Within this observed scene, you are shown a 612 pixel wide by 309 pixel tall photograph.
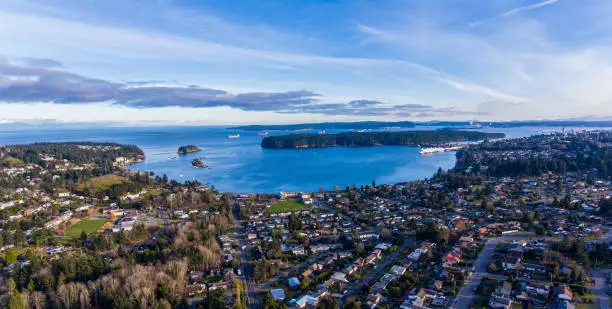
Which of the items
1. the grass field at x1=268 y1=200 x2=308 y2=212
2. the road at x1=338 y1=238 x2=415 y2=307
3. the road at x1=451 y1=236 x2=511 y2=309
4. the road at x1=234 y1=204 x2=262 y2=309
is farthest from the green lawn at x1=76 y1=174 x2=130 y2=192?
the road at x1=451 y1=236 x2=511 y2=309

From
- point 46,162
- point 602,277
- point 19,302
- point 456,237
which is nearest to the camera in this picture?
point 19,302

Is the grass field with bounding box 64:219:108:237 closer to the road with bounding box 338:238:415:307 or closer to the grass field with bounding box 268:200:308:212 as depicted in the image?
the grass field with bounding box 268:200:308:212

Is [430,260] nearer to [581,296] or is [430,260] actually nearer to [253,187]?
[581,296]

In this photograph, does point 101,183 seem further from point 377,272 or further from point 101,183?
point 377,272

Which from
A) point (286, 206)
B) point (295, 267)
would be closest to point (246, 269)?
point (295, 267)

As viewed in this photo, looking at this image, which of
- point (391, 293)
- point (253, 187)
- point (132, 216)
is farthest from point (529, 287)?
point (253, 187)

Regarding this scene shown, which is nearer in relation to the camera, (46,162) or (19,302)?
(19,302)

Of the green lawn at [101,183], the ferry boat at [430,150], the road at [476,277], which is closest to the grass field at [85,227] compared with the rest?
the green lawn at [101,183]

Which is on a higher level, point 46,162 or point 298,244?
point 46,162
